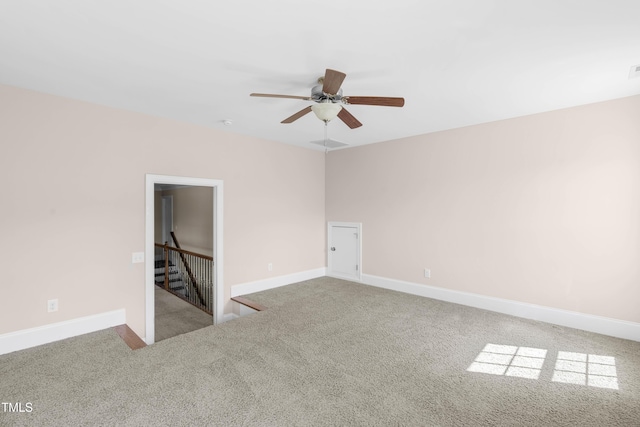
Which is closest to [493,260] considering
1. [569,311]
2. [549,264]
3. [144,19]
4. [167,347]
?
[549,264]

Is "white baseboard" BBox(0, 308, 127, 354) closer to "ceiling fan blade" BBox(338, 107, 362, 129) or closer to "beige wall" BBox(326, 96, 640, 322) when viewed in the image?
"ceiling fan blade" BBox(338, 107, 362, 129)

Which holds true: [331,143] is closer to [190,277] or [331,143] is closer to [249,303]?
[249,303]

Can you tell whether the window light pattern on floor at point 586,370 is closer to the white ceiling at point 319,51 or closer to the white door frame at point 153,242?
the white ceiling at point 319,51

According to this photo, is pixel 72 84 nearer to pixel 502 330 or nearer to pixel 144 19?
pixel 144 19

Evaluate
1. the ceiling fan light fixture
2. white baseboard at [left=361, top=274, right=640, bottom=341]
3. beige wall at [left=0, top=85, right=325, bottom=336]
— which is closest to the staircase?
beige wall at [left=0, top=85, right=325, bottom=336]

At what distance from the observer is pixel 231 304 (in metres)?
4.38

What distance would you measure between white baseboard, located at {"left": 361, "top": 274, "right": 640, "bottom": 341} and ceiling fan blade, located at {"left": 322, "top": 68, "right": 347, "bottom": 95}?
11.2 ft

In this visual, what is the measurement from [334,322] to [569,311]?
267 cm

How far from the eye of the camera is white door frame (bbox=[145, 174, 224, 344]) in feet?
11.7

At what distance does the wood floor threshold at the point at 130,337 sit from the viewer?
2859 mm

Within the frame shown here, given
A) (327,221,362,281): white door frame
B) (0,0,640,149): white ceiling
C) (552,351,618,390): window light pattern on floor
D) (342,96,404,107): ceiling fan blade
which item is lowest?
(552,351,618,390): window light pattern on floor

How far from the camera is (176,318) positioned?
16.5 ft

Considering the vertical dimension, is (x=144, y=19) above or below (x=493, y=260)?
above

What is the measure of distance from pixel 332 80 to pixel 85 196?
288 cm
